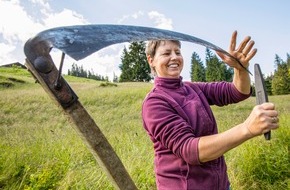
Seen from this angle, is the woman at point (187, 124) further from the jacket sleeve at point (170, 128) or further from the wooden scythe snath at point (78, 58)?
the wooden scythe snath at point (78, 58)

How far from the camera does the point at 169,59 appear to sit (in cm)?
171

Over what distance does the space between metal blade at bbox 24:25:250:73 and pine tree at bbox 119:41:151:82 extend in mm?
41269

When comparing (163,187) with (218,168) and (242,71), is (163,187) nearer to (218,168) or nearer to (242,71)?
(218,168)

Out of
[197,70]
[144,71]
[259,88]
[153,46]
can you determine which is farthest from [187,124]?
[197,70]

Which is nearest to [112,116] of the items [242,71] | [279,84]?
[242,71]

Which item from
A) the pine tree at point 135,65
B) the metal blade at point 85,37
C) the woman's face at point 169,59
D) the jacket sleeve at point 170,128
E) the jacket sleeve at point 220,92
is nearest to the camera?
the metal blade at point 85,37

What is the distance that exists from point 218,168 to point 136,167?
7.15ft

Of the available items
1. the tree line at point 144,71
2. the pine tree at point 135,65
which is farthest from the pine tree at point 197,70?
the pine tree at point 135,65

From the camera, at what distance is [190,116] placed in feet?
5.10

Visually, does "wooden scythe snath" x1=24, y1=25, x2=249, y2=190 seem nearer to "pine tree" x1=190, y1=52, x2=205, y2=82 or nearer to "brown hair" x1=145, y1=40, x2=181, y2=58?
"brown hair" x1=145, y1=40, x2=181, y2=58

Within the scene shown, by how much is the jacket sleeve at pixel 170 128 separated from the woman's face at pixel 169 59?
8.7 inches

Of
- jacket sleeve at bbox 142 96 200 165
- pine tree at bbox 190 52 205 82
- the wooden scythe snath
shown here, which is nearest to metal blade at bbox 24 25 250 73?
the wooden scythe snath

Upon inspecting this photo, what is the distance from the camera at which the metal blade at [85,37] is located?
2.87 ft

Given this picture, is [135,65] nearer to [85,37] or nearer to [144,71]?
[144,71]
